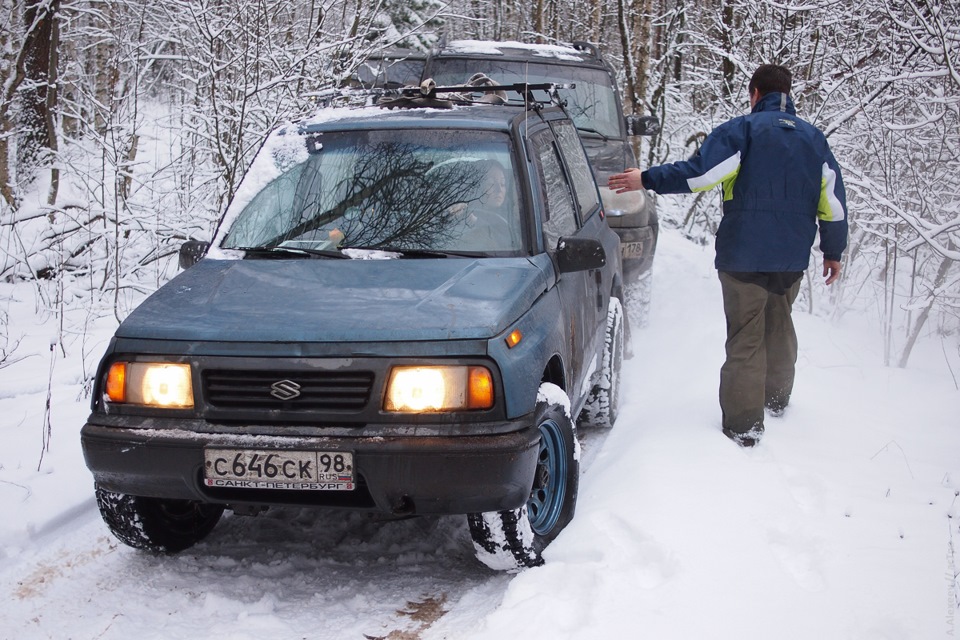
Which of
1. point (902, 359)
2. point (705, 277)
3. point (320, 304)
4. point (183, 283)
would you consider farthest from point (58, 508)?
point (705, 277)

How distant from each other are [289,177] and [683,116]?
43.8 feet

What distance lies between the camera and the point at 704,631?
304cm

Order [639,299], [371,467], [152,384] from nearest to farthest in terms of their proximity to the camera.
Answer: [371,467]
[152,384]
[639,299]

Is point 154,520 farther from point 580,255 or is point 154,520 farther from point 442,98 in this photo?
point 442,98

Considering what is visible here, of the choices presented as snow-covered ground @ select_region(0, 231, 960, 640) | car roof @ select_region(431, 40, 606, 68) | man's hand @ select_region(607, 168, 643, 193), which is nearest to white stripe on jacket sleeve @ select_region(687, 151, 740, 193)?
man's hand @ select_region(607, 168, 643, 193)

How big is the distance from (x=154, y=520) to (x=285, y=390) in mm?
1038

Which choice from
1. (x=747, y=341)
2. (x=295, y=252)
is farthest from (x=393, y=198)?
(x=747, y=341)

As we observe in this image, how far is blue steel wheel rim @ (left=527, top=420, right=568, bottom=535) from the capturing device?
3699mm

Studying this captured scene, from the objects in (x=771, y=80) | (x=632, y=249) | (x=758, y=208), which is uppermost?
(x=771, y=80)

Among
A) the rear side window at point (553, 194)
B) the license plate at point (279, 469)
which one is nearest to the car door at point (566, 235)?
the rear side window at point (553, 194)

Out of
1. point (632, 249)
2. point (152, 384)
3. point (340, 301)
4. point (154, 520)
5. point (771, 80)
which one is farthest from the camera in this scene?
point (632, 249)

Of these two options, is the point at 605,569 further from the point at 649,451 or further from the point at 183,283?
the point at 183,283

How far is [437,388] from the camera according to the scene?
3.18m

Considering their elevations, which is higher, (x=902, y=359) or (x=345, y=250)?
(x=345, y=250)
